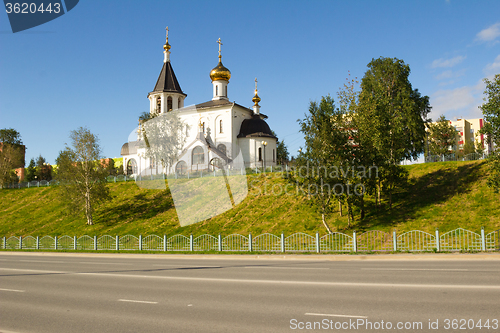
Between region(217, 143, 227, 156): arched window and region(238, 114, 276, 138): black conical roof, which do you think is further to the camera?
region(238, 114, 276, 138): black conical roof

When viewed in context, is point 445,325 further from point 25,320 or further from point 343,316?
point 25,320

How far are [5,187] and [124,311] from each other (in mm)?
59706

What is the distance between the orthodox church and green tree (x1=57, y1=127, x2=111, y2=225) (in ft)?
35.2

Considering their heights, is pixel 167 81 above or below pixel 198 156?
above

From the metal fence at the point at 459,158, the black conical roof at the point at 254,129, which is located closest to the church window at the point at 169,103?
the black conical roof at the point at 254,129

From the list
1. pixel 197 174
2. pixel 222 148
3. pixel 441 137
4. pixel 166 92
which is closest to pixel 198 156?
pixel 222 148

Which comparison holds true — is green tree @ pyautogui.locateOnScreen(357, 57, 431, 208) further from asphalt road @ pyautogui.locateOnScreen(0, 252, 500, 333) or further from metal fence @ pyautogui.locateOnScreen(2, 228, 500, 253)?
asphalt road @ pyautogui.locateOnScreen(0, 252, 500, 333)

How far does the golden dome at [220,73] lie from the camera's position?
56.5m

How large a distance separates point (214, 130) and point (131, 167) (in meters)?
19.1

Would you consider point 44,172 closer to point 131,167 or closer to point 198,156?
point 131,167

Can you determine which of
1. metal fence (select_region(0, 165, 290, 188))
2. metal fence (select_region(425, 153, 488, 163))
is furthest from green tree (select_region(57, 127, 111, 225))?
metal fence (select_region(425, 153, 488, 163))

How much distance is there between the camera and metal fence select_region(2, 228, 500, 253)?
55.2 ft

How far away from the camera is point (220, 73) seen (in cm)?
5647

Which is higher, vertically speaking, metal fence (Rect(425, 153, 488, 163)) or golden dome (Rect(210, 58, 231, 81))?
golden dome (Rect(210, 58, 231, 81))
